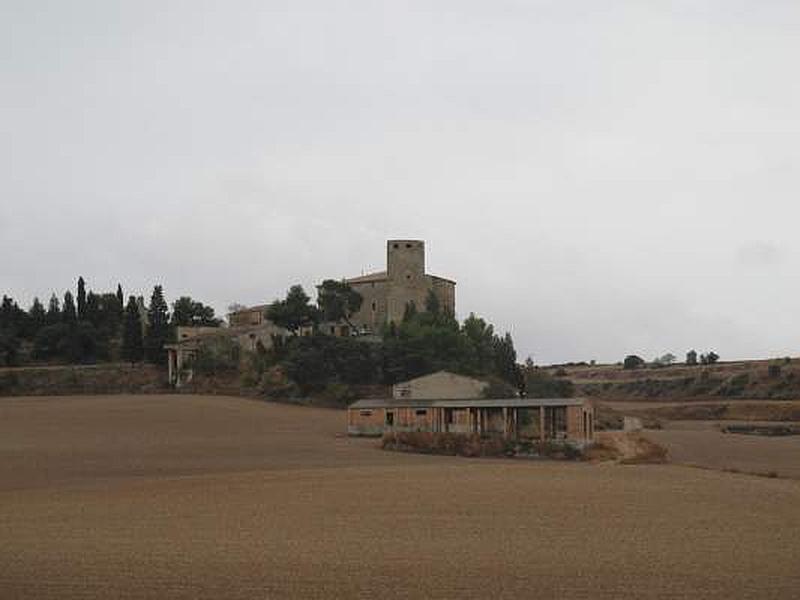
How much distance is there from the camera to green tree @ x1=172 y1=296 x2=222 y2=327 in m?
103

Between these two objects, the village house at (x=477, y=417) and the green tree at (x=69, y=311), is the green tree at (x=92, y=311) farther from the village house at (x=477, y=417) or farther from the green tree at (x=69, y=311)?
the village house at (x=477, y=417)

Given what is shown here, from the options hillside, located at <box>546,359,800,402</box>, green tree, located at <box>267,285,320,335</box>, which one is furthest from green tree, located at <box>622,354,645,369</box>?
green tree, located at <box>267,285,320,335</box>

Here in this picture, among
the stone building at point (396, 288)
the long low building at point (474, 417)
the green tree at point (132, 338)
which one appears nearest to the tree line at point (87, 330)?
the green tree at point (132, 338)

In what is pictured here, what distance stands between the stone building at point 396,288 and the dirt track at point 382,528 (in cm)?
4838

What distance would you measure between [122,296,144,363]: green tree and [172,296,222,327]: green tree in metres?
13.2

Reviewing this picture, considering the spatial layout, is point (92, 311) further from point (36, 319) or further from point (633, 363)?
point (633, 363)

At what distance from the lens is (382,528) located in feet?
78.6

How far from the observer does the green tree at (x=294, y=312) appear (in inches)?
3433

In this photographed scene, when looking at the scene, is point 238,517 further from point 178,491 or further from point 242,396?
point 242,396

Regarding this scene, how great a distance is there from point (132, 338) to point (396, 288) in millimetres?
22708

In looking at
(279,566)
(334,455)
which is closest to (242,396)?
(334,455)

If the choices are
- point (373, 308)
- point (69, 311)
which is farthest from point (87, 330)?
point (373, 308)

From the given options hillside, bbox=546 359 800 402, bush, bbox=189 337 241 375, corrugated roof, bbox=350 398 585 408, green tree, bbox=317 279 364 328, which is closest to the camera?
corrugated roof, bbox=350 398 585 408

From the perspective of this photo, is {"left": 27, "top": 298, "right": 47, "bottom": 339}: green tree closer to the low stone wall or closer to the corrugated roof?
the low stone wall
